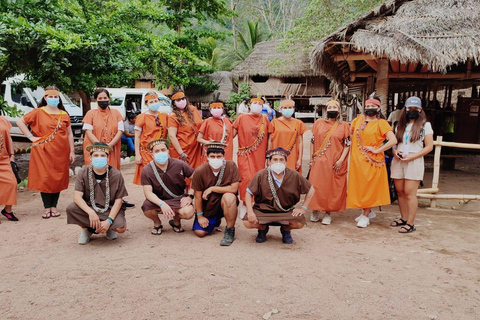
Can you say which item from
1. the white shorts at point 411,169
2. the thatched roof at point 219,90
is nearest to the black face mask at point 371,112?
the white shorts at point 411,169

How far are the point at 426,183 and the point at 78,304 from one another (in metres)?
6.99

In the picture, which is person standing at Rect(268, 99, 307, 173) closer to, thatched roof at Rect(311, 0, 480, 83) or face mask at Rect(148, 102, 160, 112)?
face mask at Rect(148, 102, 160, 112)

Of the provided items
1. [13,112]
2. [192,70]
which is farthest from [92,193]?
[192,70]

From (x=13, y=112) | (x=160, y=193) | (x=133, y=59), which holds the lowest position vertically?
(x=160, y=193)

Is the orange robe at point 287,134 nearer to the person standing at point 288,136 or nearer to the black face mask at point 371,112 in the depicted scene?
the person standing at point 288,136

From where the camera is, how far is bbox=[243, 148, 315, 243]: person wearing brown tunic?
405cm

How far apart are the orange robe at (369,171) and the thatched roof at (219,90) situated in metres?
17.4

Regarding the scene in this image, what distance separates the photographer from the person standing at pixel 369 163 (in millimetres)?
4828

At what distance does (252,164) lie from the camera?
5.23 metres

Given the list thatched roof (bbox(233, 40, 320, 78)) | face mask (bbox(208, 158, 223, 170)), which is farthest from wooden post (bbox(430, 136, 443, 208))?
thatched roof (bbox(233, 40, 320, 78))

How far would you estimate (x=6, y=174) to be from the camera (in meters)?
4.84

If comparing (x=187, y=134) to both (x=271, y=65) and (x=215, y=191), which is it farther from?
(x=271, y=65)

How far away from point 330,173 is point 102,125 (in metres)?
3.06

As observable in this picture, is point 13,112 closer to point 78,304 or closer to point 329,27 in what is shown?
point 78,304
